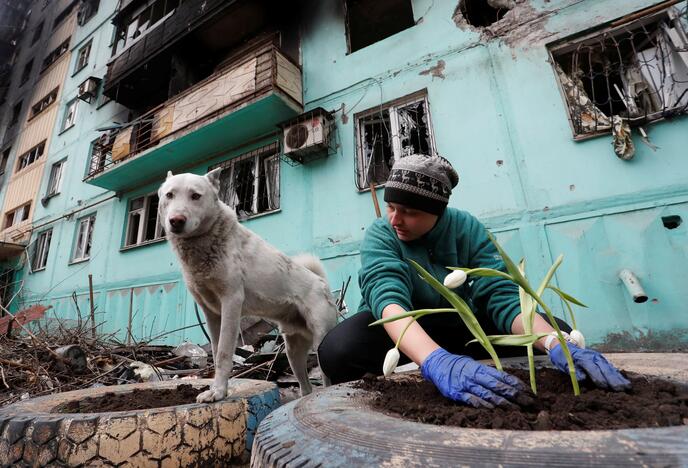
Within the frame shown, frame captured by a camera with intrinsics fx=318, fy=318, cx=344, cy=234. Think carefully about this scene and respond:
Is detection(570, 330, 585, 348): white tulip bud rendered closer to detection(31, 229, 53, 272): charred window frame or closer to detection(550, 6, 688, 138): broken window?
detection(550, 6, 688, 138): broken window

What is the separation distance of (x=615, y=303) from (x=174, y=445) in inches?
182

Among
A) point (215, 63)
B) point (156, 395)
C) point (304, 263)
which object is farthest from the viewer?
point (215, 63)

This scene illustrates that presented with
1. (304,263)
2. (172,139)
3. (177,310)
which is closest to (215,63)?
(172,139)

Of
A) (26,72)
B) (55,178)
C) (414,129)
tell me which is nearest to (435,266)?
(414,129)

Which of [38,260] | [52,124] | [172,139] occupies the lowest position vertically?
[38,260]

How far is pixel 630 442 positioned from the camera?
465 millimetres

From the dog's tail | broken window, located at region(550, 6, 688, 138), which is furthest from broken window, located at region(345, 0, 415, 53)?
the dog's tail

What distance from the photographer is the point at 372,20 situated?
7.45m

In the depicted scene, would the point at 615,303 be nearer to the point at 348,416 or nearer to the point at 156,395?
the point at 348,416

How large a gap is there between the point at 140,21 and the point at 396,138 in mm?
11845

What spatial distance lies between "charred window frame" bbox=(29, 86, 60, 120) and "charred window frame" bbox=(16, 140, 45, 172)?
5.98ft

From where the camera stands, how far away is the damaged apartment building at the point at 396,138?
391 cm

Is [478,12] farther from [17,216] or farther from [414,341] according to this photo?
[17,216]

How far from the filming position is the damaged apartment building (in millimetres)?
3912
